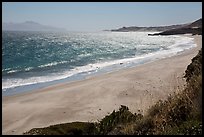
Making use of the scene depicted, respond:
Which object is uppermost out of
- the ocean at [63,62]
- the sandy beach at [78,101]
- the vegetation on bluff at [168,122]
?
the vegetation on bluff at [168,122]

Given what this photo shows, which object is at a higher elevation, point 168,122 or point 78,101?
point 168,122

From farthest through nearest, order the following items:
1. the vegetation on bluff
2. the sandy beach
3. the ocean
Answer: the ocean < the sandy beach < the vegetation on bluff

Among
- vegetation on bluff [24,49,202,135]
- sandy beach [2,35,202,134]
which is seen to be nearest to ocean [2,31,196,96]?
sandy beach [2,35,202,134]

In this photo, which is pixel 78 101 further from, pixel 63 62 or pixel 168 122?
pixel 63 62

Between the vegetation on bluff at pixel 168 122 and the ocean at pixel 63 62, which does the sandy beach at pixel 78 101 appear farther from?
the vegetation on bluff at pixel 168 122

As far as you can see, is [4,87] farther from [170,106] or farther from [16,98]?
[170,106]

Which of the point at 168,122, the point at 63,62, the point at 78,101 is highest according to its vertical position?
the point at 168,122

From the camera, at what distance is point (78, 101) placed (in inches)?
594

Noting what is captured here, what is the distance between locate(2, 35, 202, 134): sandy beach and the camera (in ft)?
39.0

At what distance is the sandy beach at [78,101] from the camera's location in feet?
39.0

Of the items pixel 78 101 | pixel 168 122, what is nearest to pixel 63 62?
pixel 78 101

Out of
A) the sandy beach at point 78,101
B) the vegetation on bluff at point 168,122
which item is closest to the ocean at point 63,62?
the sandy beach at point 78,101

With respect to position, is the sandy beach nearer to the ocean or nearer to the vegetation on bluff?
the ocean

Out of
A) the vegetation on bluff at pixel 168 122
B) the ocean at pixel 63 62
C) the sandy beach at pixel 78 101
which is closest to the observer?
the vegetation on bluff at pixel 168 122
